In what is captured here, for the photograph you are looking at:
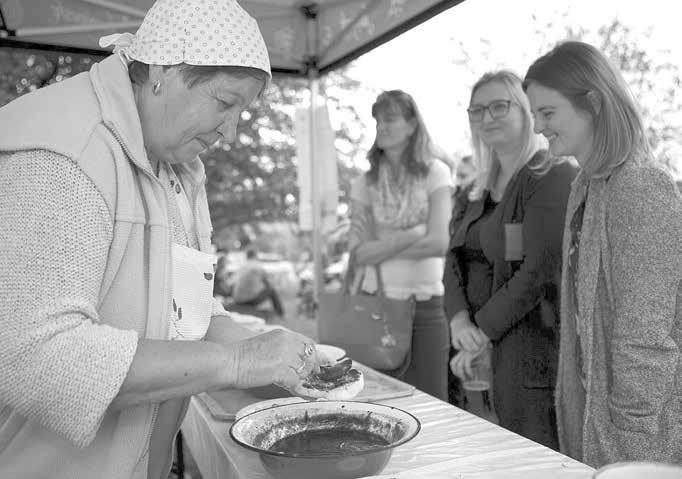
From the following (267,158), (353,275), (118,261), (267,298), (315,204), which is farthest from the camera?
(267,298)

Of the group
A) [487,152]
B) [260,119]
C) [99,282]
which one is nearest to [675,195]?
[487,152]

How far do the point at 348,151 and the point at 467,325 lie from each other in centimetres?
637

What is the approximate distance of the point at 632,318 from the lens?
1.49m

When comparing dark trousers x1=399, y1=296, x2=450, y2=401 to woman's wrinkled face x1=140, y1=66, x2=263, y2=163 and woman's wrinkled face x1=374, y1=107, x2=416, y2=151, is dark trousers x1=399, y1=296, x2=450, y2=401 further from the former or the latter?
woman's wrinkled face x1=140, y1=66, x2=263, y2=163

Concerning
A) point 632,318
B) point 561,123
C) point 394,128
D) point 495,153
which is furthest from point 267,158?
point 632,318

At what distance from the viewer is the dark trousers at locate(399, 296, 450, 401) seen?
2676mm

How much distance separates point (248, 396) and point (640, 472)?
47.3 inches

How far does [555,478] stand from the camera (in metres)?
1.11

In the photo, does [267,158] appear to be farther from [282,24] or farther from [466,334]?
[466,334]

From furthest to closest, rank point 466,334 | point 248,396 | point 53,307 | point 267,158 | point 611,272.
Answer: point 267,158 < point 466,334 < point 248,396 < point 611,272 < point 53,307

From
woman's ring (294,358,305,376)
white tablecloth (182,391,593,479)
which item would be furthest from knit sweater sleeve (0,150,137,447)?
white tablecloth (182,391,593,479)

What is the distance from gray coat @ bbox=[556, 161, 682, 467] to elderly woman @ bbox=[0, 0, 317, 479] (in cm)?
80

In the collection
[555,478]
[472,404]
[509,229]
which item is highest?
[509,229]

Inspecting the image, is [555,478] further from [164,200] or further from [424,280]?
[424,280]
